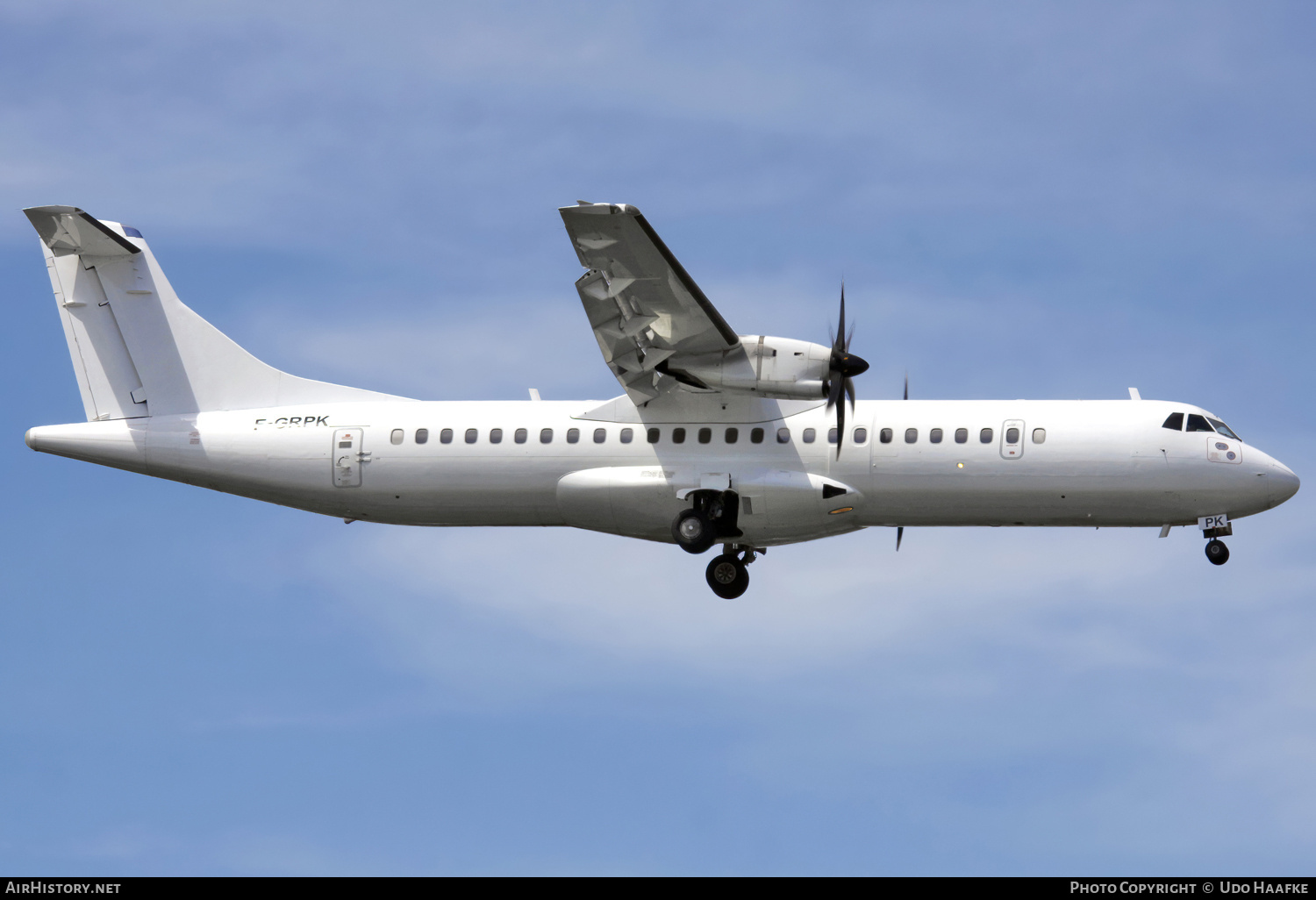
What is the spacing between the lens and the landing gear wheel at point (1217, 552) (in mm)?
25719

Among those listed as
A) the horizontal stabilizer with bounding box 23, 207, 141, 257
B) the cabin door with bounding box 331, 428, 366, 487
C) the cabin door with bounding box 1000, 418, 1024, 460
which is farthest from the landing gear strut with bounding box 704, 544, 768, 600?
the horizontal stabilizer with bounding box 23, 207, 141, 257

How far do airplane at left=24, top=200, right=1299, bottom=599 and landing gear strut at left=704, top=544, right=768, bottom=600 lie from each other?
56 mm

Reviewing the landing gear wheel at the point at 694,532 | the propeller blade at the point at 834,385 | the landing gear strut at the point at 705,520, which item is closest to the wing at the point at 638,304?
the propeller blade at the point at 834,385

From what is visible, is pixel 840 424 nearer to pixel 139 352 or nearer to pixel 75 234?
pixel 139 352

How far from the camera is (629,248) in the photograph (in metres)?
24.5

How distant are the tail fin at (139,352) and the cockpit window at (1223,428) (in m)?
14.8

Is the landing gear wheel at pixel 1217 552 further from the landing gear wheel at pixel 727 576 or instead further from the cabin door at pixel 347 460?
the cabin door at pixel 347 460

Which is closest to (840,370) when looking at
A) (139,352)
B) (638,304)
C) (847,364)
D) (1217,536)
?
(847,364)

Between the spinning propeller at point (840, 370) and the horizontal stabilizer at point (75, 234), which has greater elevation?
the horizontal stabilizer at point (75, 234)

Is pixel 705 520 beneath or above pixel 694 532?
above

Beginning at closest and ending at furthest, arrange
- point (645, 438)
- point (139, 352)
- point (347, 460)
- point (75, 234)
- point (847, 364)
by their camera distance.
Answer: point (847, 364)
point (645, 438)
point (347, 460)
point (75, 234)
point (139, 352)

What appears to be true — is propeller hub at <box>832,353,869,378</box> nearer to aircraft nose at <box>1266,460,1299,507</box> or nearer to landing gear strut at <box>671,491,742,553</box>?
landing gear strut at <box>671,491,742,553</box>

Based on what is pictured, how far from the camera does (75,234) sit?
28.6 metres

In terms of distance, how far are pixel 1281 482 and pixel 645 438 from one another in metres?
10.8
